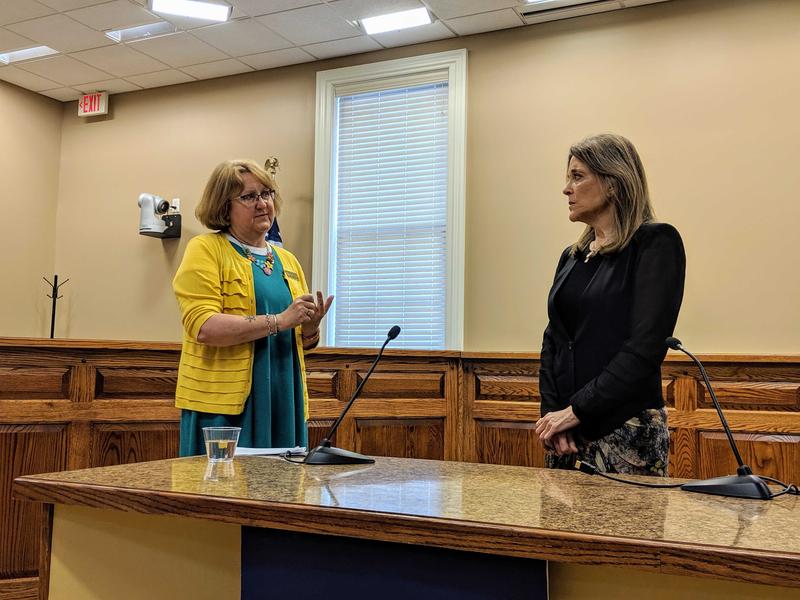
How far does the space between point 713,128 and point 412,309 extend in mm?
1804

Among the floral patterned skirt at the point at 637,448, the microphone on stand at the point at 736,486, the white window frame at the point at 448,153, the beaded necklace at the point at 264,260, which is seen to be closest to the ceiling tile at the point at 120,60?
the white window frame at the point at 448,153

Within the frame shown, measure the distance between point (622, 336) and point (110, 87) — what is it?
4.48 metres

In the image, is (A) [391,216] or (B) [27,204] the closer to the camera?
(A) [391,216]

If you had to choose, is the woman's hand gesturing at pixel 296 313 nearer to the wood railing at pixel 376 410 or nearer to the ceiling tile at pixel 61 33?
the wood railing at pixel 376 410

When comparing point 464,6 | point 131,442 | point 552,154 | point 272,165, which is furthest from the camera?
point 272,165

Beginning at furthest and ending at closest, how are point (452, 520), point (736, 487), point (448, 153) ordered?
point (448, 153) < point (736, 487) < point (452, 520)

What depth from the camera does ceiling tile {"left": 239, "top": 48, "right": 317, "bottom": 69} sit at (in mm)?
4484

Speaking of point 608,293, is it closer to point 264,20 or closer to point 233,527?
point 233,527

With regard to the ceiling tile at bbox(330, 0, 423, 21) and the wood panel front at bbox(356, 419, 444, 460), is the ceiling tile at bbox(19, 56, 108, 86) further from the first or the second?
the wood panel front at bbox(356, 419, 444, 460)

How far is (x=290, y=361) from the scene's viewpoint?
2.01m

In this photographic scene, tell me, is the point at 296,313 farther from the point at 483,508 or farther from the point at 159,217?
the point at 159,217

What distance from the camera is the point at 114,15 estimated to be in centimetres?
400

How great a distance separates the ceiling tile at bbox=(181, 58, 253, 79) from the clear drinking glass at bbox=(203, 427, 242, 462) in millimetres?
3675

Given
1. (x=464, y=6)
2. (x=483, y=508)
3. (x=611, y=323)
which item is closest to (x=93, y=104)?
(x=464, y=6)
